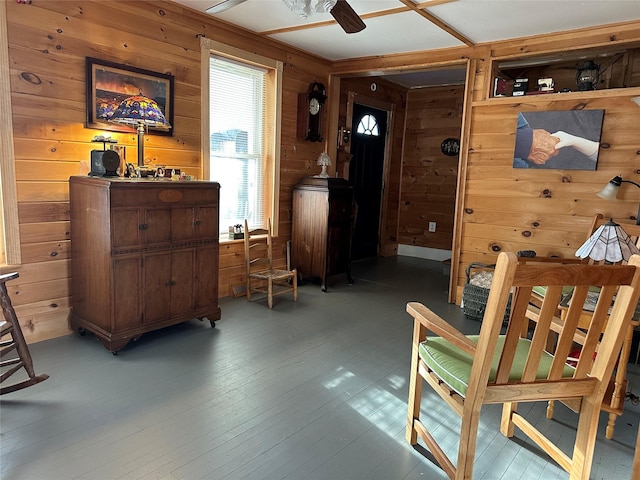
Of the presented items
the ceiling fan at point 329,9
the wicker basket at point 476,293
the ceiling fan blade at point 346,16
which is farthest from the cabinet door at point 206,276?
the wicker basket at point 476,293

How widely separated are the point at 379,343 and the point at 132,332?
1715 mm

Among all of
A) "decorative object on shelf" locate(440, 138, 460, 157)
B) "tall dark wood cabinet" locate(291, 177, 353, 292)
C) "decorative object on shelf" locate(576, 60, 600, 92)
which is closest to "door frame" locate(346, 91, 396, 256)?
"decorative object on shelf" locate(440, 138, 460, 157)

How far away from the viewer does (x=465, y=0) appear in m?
3.03

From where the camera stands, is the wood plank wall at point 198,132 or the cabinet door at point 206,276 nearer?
the wood plank wall at point 198,132

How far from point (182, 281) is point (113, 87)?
148 cm

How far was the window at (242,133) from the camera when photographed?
3897mm

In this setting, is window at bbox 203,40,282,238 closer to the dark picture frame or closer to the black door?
the dark picture frame

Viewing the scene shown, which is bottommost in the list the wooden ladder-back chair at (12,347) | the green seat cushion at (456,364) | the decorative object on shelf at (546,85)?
the wooden ladder-back chair at (12,347)

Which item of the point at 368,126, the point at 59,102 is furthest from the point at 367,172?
the point at 59,102

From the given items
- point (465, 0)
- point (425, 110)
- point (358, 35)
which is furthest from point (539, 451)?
point (425, 110)

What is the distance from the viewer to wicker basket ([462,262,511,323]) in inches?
146

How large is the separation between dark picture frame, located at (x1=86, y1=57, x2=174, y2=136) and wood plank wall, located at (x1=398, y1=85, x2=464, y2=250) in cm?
417

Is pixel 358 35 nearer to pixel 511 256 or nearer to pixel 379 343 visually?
pixel 379 343

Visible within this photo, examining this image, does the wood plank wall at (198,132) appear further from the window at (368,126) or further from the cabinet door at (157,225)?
the window at (368,126)
